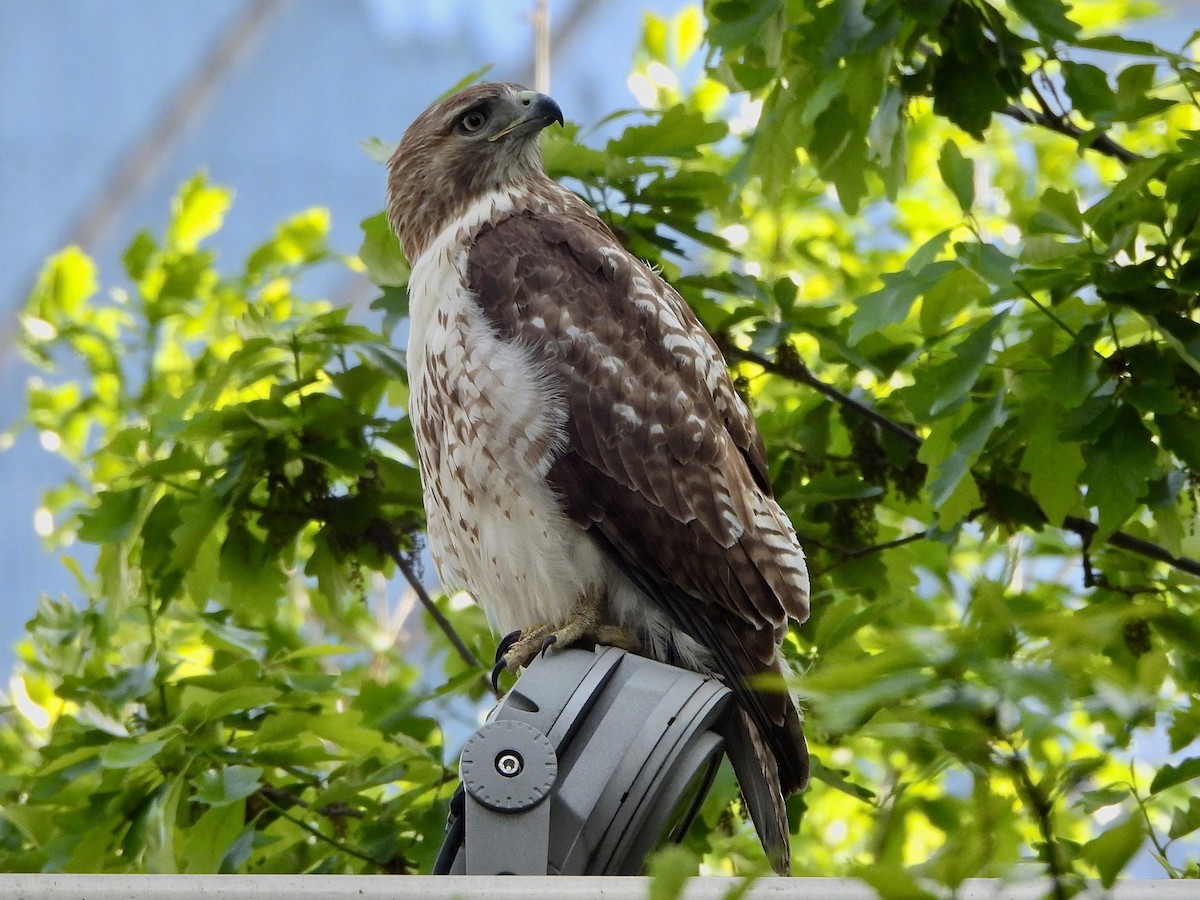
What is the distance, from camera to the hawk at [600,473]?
7.70 ft

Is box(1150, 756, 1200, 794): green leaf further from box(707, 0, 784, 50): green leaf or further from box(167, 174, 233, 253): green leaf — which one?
box(167, 174, 233, 253): green leaf

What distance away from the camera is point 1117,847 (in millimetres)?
728

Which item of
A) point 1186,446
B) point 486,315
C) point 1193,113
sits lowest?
point 1186,446

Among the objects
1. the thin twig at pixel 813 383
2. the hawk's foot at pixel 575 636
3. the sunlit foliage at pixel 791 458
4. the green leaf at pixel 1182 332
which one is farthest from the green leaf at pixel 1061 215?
the hawk's foot at pixel 575 636

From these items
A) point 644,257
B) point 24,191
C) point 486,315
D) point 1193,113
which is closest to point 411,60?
point 24,191

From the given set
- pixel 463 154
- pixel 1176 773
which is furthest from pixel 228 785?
pixel 1176 773

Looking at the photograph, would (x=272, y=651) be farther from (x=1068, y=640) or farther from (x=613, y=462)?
(x=1068, y=640)

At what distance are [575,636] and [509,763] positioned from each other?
2.25 ft

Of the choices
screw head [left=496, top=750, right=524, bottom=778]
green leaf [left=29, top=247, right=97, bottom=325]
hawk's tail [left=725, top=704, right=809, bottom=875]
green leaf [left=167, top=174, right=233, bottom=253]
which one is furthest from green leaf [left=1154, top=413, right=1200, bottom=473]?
green leaf [left=29, top=247, right=97, bottom=325]

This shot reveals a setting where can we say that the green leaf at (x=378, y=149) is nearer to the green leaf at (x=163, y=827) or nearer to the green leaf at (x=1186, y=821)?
the green leaf at (x=163, y=827)

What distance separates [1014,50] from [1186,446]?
84 cm

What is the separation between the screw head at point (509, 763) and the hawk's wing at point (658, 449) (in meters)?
0.62

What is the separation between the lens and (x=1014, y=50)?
2.76 m

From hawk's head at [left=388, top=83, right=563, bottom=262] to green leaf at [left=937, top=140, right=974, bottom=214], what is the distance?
74 centimetres
